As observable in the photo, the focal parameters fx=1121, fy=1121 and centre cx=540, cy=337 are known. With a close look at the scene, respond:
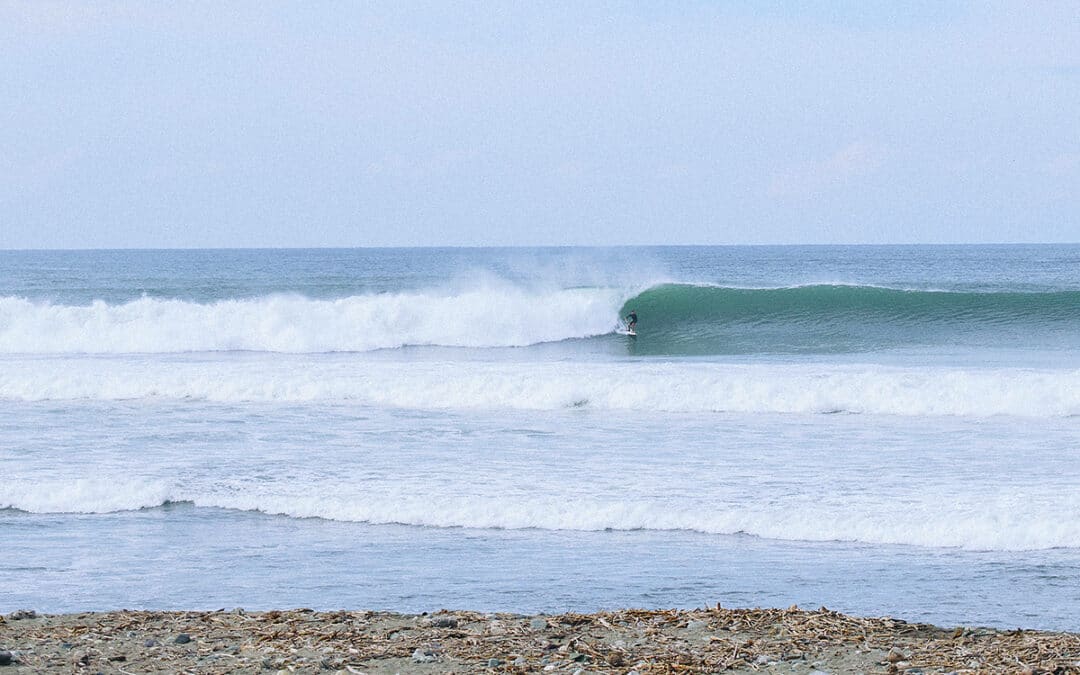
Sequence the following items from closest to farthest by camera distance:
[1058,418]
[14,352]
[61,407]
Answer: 1. [1058,418]
2. [61,407]
3. [14,352]

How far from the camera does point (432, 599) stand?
5.61 m

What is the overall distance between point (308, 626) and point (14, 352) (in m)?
19.2

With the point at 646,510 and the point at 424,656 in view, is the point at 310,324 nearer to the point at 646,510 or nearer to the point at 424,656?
the point at 646,510

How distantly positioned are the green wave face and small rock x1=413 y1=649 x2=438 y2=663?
16.1m

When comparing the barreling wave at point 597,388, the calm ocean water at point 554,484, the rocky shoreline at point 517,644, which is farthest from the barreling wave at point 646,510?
the barreling wave at point 597,388

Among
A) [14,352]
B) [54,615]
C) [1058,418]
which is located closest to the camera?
[54,615]

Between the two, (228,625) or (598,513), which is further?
(598,513)

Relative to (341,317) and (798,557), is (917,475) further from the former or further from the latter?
(341,317)

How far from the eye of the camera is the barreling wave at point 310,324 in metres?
21.9

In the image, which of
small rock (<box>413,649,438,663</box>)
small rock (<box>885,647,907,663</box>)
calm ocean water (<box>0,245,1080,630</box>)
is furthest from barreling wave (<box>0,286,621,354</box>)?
small rock (<box>885,647,907,663</box>)

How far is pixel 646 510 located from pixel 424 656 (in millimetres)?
3444

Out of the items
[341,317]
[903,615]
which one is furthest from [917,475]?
[341,317]

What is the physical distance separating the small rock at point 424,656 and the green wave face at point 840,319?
16.1 metres

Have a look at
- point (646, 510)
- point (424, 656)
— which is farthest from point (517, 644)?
point (646, 510)
